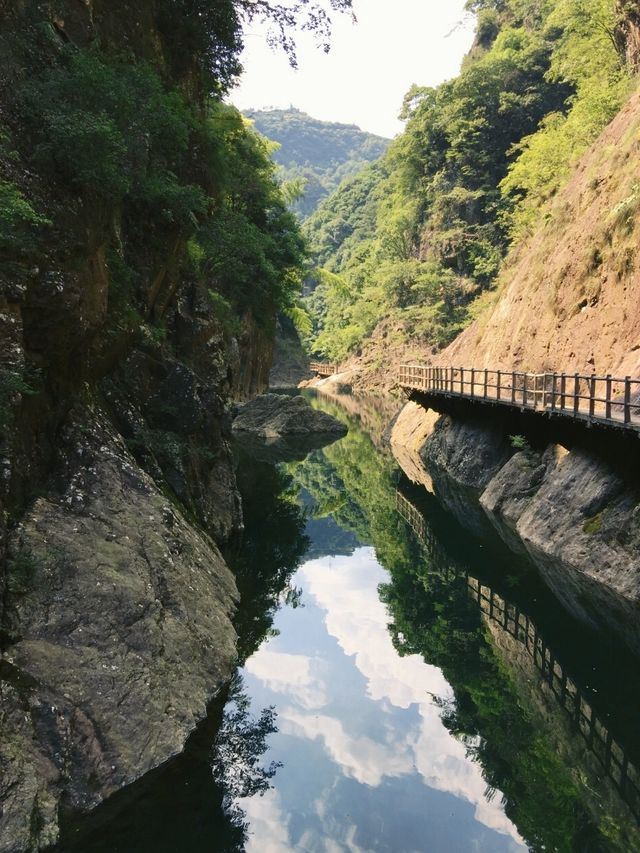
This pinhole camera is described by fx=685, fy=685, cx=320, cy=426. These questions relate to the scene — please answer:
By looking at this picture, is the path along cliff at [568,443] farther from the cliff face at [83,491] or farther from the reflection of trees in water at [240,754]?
the cliff face at [83,491]

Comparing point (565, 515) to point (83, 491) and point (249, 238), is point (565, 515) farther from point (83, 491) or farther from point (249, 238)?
point (249, 238)

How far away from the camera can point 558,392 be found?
20797mm

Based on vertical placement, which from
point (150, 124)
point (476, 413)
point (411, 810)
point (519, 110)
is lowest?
point (411, 810)

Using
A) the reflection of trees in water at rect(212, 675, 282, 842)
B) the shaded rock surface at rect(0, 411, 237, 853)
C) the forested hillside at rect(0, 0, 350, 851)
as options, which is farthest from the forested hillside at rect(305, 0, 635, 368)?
the reflection of trees in water at rect(212, 675, 282, 842)

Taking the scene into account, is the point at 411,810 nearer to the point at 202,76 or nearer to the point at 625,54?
the point at 202,76

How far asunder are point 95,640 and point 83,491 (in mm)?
2238

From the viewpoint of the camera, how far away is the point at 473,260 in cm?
5844

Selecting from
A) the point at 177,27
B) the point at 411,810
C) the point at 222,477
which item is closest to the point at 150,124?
the point at 177,27

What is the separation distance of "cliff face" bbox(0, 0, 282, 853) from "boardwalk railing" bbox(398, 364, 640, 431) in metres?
9.21

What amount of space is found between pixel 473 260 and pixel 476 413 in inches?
1357

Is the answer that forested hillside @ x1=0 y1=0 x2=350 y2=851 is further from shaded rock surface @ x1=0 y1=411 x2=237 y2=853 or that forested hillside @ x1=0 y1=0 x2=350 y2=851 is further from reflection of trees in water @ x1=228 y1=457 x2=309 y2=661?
A: reflection of trees in water @ x1=228 y1=457 x2=309 y2=661

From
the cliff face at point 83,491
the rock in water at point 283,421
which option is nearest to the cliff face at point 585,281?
the rock in water at point 283,421

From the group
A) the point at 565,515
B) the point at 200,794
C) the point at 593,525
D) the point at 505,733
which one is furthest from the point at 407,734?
the point at 565,515

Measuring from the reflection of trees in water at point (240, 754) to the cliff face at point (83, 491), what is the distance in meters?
0.47
